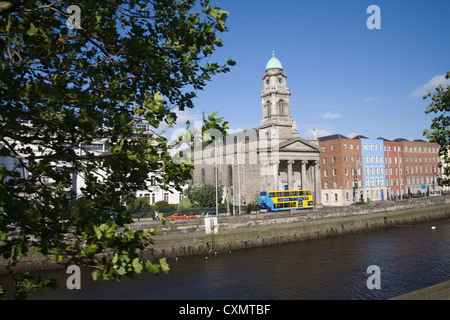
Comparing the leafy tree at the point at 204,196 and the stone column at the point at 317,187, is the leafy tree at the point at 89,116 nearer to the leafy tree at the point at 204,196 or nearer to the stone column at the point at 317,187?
the leafy tree at the point at 204,196

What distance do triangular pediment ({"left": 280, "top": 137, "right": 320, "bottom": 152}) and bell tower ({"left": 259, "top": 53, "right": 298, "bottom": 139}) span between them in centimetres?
243

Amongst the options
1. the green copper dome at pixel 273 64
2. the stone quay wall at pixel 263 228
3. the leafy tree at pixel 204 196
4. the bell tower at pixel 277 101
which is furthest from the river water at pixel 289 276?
the green copper dome at pixel 273 64

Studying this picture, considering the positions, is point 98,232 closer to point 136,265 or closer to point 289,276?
point 136,265

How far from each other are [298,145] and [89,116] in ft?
194

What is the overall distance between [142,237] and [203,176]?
70.2 m

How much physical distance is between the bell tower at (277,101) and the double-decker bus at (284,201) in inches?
660

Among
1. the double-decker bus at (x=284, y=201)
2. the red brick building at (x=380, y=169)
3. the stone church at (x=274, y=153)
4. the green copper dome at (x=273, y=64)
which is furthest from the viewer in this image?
the red brick building at (x=380, y=169)

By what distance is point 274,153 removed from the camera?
2307 inches

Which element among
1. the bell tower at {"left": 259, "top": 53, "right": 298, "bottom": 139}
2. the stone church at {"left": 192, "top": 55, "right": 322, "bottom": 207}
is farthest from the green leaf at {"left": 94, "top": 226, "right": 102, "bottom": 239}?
the bell tower at {"left": 259, "top": 53, "right": 298, "bottom": 139}

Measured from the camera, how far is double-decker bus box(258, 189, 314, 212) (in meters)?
48.5

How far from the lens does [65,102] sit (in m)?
4.97

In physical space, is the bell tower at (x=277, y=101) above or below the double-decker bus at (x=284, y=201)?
above

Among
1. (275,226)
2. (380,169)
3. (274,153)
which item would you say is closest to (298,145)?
(274,153)

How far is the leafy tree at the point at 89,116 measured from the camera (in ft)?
13.7
